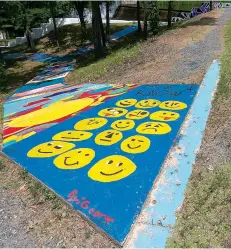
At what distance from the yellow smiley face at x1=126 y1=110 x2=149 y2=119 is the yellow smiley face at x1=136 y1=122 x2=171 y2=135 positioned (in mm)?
578

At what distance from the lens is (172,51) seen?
597 inches

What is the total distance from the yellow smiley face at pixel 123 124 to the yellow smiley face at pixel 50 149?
1.38 metres

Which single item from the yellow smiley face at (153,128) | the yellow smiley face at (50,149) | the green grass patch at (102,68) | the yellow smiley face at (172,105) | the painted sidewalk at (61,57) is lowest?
the painted sidewalk at (61,57)

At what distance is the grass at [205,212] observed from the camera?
14.9 ft

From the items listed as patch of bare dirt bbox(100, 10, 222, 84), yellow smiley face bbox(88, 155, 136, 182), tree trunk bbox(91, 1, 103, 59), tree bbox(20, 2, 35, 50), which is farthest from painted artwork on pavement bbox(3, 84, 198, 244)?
tree bbox(20, 2, 35, 50)

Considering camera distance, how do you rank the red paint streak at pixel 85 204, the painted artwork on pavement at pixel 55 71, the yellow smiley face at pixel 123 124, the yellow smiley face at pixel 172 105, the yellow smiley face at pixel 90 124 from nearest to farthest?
the red paint streak at pixel 85 204 → the yellow smiley face at pixel 123 124 → the yellow smiley face at pixel 90 124 → the yellow smiley face at pixel 172 105 → the painted artwork on pavement at pixel 55 71

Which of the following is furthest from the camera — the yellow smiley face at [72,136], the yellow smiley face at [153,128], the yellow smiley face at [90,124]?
the yellow smiley face at [90,124]

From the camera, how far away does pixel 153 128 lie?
7.95 m

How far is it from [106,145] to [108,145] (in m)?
0.05

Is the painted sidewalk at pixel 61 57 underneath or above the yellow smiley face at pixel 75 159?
underneath

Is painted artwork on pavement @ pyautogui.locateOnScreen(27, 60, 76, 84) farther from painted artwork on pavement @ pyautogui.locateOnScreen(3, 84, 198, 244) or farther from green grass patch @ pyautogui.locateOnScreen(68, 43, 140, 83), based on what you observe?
painted artwork on pavement @ pyautogui.locateOnScreen(3, 84, 198, 244)

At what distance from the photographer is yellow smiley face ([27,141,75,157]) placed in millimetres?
7416

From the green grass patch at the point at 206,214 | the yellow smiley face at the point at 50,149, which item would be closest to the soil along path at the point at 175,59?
the yellow smiley face at the point at 50,149

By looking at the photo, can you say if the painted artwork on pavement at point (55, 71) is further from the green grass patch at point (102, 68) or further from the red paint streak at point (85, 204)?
the red paint streak at point (85, 204)
